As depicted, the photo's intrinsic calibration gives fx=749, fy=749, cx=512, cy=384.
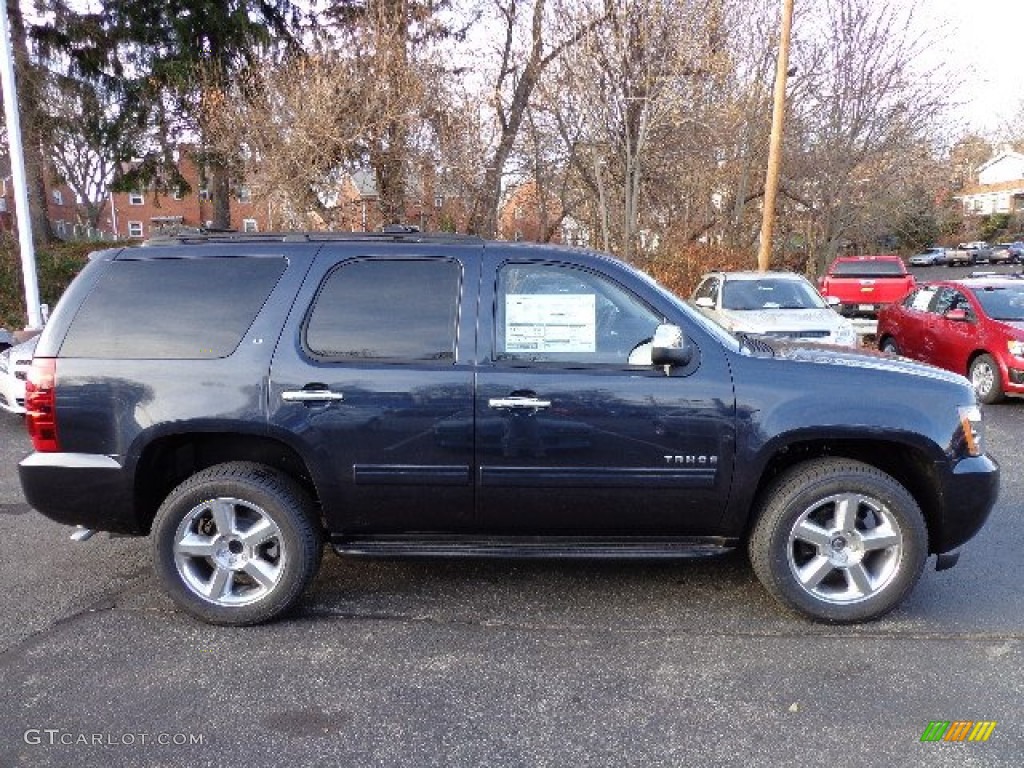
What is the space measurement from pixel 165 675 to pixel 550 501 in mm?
1828

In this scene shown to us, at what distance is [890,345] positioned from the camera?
37.7 ft

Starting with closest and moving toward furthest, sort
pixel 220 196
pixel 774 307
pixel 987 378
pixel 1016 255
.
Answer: pixel 987 378
pixel 774 307
pixel 220 196
pixel 1016 255

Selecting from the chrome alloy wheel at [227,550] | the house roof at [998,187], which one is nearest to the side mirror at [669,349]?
the chrome alloy wheel at [227,550]

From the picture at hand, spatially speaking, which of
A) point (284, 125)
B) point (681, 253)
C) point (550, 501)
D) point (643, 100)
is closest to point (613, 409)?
point (550, 501)

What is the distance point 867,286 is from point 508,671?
15860 millimetres

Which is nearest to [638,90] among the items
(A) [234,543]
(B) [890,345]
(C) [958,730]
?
(B) [890,345]

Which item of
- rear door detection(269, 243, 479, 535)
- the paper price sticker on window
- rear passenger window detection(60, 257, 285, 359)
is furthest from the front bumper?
rear passenger window detection(60, 257, 285, 359)

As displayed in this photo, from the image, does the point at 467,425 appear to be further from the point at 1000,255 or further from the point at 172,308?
the point at 1000,255

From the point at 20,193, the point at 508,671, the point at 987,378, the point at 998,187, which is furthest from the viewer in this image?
the point at 998,187

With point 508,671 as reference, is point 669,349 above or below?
above

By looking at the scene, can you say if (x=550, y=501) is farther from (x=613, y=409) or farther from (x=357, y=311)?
(x=357, y=311)

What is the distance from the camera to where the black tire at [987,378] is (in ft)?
29.0

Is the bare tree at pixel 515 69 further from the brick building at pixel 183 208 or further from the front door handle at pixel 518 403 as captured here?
the front door handle at pixel 518 403

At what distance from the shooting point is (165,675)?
10.4 ft
